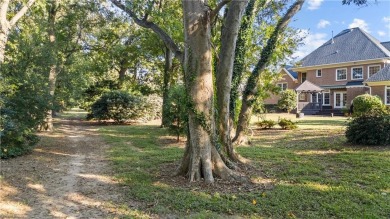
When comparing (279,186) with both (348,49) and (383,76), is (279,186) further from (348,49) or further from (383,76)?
(348,49)

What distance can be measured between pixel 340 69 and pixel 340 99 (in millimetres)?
3217

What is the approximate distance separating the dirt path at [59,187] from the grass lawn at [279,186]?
1.41 ft

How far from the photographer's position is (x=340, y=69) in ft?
111

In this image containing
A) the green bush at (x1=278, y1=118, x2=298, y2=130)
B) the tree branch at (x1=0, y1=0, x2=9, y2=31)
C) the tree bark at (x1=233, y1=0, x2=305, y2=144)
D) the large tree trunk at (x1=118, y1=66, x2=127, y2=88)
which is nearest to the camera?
the tree branch at (x1=0, y1=0, x2=9, y2=31)

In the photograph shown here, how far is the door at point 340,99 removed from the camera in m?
33.3

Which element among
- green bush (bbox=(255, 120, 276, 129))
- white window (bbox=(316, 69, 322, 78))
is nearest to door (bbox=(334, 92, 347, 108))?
white window (bbox=(316, 69, 322, 78))

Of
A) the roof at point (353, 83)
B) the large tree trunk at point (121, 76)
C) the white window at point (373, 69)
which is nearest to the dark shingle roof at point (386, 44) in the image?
the white window at point (373, 69)

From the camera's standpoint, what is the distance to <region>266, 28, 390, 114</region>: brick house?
3094 centimetres

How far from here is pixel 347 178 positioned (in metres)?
6.48

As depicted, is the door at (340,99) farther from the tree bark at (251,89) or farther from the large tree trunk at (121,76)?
the tree bark at (251,89)

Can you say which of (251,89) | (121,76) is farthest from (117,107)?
(251,89)

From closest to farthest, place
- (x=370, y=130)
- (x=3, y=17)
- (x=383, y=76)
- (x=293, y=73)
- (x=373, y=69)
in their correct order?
(x=3, y=17)
(x=370, y=130)
(x=383, y=76)
(x=373, y=69)
(x=293, y=73)

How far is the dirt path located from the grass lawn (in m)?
0.43

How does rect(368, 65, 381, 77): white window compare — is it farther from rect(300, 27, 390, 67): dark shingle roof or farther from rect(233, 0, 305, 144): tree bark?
rect(233, 0, 305, 144): tree bark
